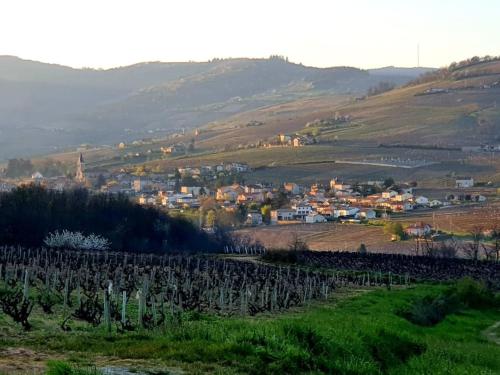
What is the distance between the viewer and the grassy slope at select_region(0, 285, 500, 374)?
16.6 metres

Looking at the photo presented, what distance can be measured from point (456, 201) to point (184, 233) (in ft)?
145

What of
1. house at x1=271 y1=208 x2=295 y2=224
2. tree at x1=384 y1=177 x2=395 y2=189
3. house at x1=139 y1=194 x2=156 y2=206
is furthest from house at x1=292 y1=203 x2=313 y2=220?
house at x1=139 y1=194 x2=156 y2=206

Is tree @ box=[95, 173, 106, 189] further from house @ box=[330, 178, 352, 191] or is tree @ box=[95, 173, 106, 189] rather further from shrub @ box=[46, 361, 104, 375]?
shrub @ box=[46, 361, 104, 375]

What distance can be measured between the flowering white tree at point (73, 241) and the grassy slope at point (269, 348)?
38286 mm

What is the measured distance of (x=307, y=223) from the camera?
10694 centimetres

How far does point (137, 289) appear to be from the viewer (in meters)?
33.2

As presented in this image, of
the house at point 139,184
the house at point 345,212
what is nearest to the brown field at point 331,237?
the house at point 345,212

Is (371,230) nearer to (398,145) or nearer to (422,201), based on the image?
(422,201)

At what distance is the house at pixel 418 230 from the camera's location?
89.8 m

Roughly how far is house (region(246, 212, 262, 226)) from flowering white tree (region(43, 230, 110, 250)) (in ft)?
147

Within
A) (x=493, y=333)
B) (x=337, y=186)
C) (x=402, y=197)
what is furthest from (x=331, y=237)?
(x=493, y=333)

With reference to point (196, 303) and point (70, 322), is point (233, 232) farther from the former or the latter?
point (70, 322)

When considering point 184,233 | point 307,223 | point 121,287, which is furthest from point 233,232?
point 121,287

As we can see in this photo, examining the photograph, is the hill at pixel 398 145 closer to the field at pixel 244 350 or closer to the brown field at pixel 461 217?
the brown field at pixel 461 217
